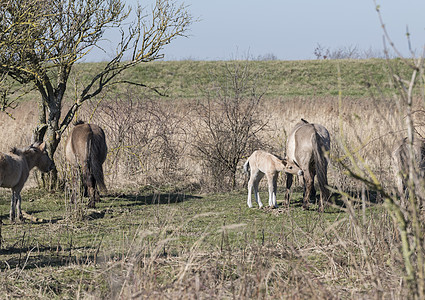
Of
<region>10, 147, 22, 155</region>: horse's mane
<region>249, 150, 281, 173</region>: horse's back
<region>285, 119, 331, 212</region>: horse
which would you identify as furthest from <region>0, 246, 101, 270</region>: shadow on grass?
<region>285, 119, 331, 212</region>: horse

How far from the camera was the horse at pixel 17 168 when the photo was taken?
35.6 feet

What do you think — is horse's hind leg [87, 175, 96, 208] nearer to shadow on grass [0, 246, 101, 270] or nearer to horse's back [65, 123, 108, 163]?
horse's back [65, 123, 108, 163]

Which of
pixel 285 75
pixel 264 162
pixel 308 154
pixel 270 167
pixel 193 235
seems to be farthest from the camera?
pixel 285 75

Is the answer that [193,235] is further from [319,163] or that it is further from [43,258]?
[319,163]

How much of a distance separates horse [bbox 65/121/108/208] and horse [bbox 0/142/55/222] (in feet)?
2.47

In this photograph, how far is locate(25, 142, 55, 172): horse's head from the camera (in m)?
12.3

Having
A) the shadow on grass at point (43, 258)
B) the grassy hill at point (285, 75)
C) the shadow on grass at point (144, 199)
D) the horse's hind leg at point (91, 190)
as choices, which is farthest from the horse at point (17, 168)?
the grassy hill at point (285, 75)

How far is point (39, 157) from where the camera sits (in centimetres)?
1246

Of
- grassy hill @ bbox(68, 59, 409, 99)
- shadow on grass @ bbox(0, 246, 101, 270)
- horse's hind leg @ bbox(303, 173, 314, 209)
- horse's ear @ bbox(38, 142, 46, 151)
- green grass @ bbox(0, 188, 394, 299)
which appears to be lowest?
shadow on grass @ bbox(0, 246, 101, 270)

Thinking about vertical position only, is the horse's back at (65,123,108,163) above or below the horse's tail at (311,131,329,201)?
above

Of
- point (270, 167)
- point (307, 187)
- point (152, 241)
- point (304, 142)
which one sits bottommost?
point (152, 241)

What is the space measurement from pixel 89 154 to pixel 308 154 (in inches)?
175

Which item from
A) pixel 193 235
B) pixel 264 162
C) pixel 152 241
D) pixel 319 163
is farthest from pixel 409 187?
pixel 264 162

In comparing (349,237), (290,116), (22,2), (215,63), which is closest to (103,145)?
(22,2)
